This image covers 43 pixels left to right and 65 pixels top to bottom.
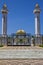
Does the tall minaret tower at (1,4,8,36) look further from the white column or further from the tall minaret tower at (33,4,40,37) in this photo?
the white column

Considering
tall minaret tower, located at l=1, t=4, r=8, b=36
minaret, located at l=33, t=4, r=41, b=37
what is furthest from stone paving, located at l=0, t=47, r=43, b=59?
tall minaret tower, located at l=1, t=4, r=8, b=36

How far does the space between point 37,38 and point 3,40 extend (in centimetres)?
657

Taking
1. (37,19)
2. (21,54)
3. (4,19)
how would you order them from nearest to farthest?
1. (21,54)
2. (37,19)
3. (4,19)

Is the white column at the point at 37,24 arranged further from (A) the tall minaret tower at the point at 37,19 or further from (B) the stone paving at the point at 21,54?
(B) the stone paving at the point at 21,54

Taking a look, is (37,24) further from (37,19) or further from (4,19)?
(4,19)

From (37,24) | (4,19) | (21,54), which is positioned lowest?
(21,54)

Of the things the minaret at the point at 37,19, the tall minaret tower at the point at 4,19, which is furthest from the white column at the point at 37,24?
the tall minaret tower at the point at 4,19

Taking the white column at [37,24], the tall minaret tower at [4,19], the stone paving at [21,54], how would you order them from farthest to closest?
1. the tall minaret tower at [4,19]
2. the white column at [37,24]
3. the stone paving at [21,54]

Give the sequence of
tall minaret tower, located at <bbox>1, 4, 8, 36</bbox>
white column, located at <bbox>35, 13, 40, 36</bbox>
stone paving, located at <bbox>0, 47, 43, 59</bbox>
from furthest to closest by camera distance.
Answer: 1. tall minaret tower, located at <bbox>1, 4, 8, 36</bbox>
2. white column, located at <bbox>35, 13, 40, 36</bbox>
3. stone paving, located at <bbox>0, 47, 43, 59</bbox>

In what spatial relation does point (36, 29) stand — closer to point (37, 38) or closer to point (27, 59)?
point (37, 38)

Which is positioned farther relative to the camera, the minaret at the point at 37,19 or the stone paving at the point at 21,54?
the minaret at the point at 37,19

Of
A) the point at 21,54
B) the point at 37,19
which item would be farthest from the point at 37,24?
the point at 21,54

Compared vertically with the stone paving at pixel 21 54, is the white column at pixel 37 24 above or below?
above

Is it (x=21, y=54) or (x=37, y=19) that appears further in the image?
(x=37, y=19)
